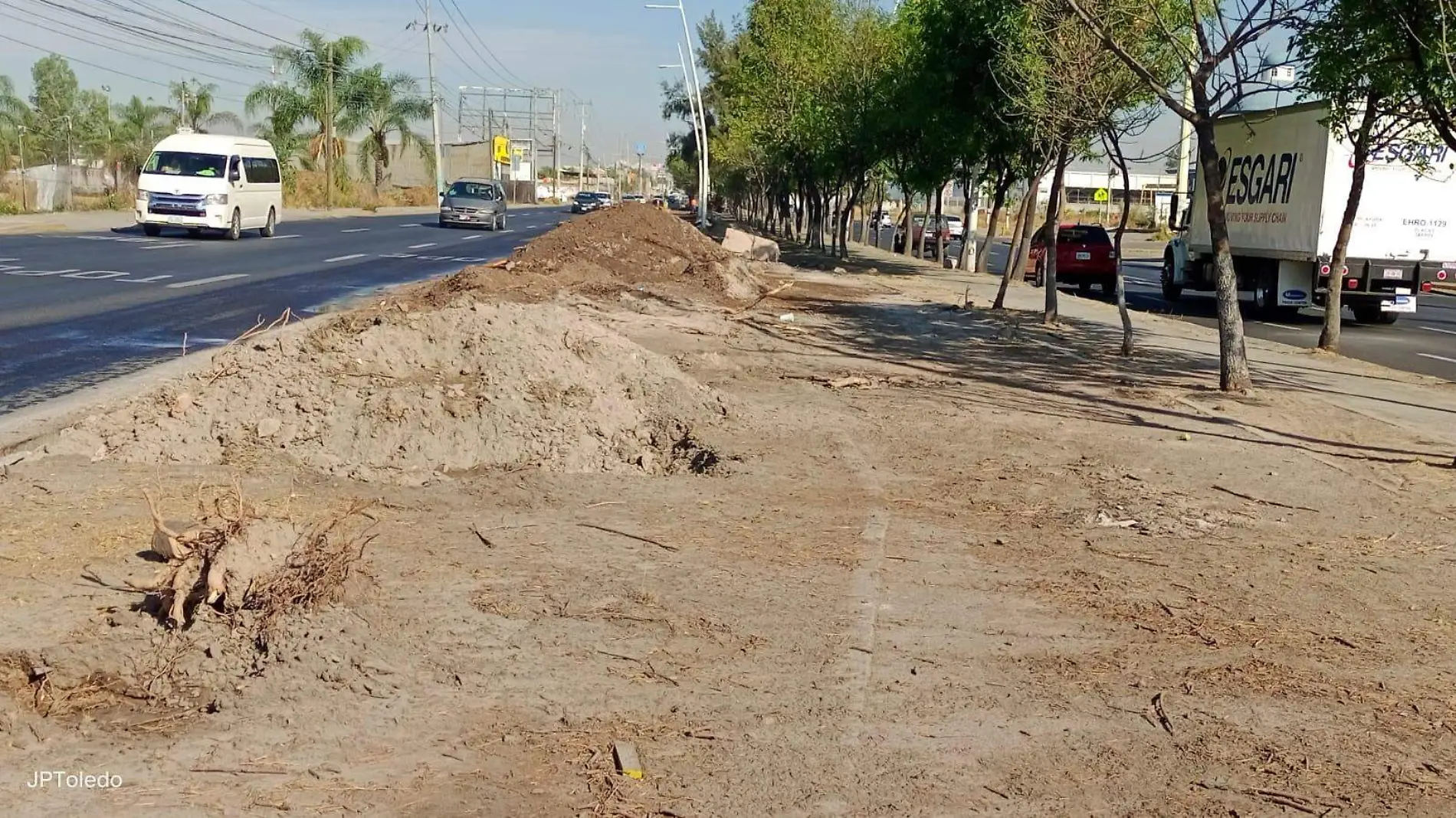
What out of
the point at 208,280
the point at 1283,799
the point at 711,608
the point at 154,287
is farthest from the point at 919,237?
the point at 1283,799

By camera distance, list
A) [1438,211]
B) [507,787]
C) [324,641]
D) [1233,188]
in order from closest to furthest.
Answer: [507,787] < [324,641] < [1438,211] < [1233,188]

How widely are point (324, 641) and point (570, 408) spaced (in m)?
4.15

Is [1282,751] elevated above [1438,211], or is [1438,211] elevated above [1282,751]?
[1438,211]

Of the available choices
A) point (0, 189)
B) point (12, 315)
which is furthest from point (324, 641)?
point (0, 189)

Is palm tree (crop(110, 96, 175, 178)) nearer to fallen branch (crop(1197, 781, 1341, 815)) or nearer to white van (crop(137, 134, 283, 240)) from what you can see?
white van (crop(137, 134, 283, 240))

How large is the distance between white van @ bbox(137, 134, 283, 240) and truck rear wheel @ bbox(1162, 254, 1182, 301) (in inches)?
901

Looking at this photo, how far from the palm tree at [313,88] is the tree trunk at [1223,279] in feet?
216

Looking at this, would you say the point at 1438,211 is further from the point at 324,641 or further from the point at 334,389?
the point at 324,641

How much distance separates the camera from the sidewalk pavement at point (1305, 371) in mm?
12203

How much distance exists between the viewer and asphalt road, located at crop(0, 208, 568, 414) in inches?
478

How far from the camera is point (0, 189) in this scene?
2002 inches

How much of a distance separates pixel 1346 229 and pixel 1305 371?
2508 millimetres

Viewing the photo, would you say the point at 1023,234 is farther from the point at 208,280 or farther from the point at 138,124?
the point at 138,124

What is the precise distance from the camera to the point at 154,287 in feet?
62.7
